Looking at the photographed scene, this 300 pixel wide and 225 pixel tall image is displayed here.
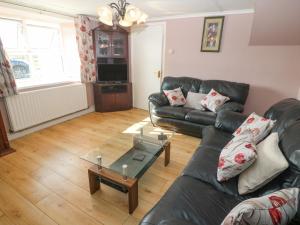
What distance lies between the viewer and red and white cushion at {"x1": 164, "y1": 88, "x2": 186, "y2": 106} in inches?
137

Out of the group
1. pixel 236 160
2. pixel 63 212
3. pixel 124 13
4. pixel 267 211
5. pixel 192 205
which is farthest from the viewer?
pixel 124 13

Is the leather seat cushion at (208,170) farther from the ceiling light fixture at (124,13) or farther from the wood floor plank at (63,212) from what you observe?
the ceiling light fixture at (124,13)

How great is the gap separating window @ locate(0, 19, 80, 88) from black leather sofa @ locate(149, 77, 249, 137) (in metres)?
2.16

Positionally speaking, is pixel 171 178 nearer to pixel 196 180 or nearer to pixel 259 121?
pixel 196 180

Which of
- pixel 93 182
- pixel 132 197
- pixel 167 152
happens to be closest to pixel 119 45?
pixel 167 152

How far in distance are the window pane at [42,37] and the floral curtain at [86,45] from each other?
0.60 metres

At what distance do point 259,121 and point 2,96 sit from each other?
11.5 ft

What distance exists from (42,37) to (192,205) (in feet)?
13.6

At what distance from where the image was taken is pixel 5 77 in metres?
2.72

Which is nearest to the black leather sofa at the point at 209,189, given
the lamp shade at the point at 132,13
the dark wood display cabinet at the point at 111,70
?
the lamp shade at the point at 132,13

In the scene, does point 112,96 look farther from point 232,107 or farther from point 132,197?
point 132,197

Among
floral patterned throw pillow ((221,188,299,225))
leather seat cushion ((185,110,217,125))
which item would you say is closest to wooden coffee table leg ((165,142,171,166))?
leather seat cushion ((185,110,217,125))

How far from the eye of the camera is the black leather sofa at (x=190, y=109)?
9.80 ft

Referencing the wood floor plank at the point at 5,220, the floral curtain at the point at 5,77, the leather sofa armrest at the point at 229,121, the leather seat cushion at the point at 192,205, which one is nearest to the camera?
the leather seat cushion at the point at 192,205
